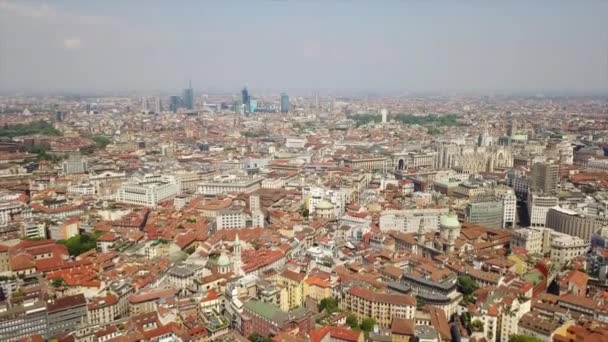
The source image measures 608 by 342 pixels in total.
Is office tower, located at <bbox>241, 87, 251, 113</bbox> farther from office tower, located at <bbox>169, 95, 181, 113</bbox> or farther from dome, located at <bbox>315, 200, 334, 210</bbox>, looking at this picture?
dome, located at <bbox>315, 200, 334, 210</bbox>

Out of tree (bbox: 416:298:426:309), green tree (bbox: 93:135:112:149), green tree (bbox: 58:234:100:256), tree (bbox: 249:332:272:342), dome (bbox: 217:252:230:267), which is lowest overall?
tree (bbox: 249:332:272:342)

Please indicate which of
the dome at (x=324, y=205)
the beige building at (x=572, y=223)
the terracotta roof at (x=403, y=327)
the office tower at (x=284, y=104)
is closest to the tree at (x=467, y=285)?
the terracotta roof at (x=403, y=327)

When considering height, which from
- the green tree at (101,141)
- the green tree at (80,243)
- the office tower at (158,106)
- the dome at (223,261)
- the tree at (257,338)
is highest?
the office tower at (158,106)

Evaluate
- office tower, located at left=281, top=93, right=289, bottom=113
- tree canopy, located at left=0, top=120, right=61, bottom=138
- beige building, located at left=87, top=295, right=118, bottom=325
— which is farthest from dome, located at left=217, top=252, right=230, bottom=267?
office tower, located at left=281, top=93, right=289, bottom=113

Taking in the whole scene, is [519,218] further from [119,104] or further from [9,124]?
[119,104]

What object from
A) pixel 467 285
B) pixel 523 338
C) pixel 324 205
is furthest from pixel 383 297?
pixel 324 205

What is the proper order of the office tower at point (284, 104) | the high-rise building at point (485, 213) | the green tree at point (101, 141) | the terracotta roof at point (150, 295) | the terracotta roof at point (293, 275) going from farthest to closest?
the office tower at point (284, 104) < the green tree at point (101, 141) < the high-rise building at point (485, 213) < the terracotta roof at point (293, 275) < the terracotta roof at point (150, 295)

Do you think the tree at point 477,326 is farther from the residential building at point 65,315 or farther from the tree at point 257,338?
the residential building at point 65,315

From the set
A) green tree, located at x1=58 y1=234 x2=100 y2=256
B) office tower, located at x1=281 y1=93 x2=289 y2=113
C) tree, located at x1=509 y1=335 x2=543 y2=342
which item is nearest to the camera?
tree, located at x1=509 y1=335 x2=543 y2=342

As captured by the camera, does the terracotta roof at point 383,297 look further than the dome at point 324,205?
No
